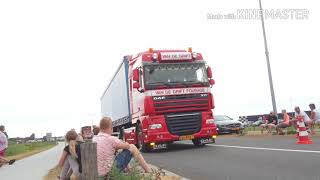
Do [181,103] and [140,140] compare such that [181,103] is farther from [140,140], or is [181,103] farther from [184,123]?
[140,140]

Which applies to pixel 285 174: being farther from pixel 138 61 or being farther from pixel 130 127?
pixel 130 127

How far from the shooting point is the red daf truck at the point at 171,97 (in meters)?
17.3

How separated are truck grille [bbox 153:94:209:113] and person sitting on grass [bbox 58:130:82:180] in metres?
8.07

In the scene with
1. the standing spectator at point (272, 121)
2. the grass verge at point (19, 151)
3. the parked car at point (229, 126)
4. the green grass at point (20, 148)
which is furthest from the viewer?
the green grass at point (20, 148)

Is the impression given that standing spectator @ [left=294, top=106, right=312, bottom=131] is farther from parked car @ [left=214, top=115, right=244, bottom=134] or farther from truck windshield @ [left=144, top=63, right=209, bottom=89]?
parked car @ [left=214, top=115, right=244, bottom=134]

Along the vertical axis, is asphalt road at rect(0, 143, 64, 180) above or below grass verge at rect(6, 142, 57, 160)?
below

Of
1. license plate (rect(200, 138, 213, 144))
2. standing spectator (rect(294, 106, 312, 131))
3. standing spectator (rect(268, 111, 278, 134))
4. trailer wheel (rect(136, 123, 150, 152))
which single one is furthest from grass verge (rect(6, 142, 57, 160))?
standing spectator (rect(294, 106, 312, 131))

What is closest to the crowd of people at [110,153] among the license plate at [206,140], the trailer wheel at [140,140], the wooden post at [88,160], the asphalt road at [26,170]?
the wooden post at [88,160]

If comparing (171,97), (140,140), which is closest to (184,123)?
(171,97)

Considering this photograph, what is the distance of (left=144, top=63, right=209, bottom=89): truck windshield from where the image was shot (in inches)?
685

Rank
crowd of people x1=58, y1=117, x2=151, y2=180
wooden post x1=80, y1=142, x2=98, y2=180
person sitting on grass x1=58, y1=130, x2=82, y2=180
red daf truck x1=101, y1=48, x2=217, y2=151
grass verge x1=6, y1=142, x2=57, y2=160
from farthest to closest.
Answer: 1. grass verge x1=6, y1=142, x2=57, y2=160
2. red daf truck x1=101, y1=48, x2=217, y2=151
3. person sitting on grass x1=58, y1=130, x2=82, y2=180
4. crowd of people x1=58, y1=117, x2=151, y2=180
5. wooden post x1=80, y1=142, x2=98, y2=180

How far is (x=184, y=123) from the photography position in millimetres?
17594

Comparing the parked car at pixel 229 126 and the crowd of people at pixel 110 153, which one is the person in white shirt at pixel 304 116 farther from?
the crowd of people at pixel 110 153

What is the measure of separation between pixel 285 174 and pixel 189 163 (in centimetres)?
449
